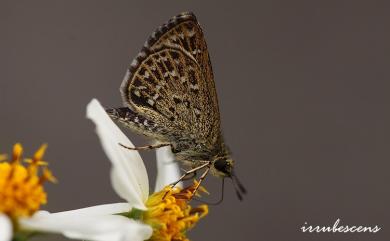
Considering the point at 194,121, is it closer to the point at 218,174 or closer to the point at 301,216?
the point at 218,174

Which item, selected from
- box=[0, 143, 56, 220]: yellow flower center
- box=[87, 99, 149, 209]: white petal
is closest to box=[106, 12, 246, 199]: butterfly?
box=[87, 99, 149, 209]: white petal

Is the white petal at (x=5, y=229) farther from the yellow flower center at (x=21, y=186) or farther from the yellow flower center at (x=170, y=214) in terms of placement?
the yellow flower center at (x=170, y=214)

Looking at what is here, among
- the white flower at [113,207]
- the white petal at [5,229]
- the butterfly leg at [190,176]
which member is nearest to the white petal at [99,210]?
the white flower at [113,207]

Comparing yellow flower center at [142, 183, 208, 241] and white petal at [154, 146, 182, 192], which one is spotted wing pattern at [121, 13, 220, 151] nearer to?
white petal at [154, 146, 182, 192]

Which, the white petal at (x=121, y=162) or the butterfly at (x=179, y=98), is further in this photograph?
the butterfly at (x=179, y=98)

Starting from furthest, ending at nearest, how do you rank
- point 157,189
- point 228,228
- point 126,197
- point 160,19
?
point 160,19, point 228,228, point 157,189, point 126,197

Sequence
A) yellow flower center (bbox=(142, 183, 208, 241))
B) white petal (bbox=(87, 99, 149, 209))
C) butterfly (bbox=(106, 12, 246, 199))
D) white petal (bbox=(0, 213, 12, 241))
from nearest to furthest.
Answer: white petal (bbox=(0, 213, 12, 241)) → white petal (bbox=(87, 99, 149, 209)) → yellow flower center (bbox=(142, 183, 208, 241)) → butterfly (bbox=(106, 12, 246, 199))

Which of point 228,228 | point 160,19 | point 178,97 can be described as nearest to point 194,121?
point 178,97
